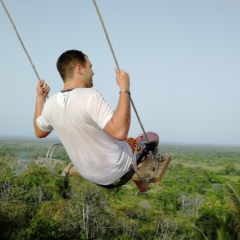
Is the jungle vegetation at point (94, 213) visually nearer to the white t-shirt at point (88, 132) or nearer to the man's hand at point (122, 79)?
the white t-shirt at point (88, 132)

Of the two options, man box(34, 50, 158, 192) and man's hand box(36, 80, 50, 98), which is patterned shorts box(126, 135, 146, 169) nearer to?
man box(34, 50, 158, 192)

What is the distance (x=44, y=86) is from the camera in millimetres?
3408

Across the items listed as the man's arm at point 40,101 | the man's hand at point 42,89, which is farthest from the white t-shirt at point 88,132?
the man's hand at point 42,89

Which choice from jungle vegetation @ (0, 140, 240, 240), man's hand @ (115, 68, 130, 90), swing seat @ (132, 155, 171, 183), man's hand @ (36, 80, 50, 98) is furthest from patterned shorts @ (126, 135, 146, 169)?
jungle vegetation @ (0, 140, 240, 240)

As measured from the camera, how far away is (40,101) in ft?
11.0

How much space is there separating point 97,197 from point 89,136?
3583cm

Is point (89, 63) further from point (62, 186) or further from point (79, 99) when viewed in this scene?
point (62, 186)

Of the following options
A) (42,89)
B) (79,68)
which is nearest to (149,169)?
A: (42,89)

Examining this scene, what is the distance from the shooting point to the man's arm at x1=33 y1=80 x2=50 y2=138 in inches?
129

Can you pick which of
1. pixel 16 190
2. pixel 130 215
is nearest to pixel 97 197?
pixel 130 215

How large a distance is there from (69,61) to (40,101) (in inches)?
31.4

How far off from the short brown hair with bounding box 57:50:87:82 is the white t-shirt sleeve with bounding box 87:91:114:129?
0.27m

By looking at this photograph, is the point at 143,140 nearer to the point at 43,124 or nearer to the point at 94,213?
the point at 43,124

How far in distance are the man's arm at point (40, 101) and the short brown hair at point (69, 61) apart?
0.71m
